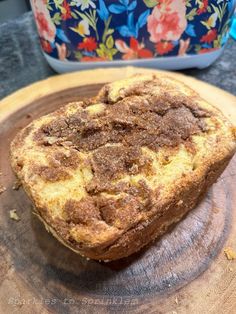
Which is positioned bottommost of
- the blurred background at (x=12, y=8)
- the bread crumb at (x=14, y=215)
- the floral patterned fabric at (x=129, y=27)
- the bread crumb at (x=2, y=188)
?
the bread crumb at (x=14, y=215)

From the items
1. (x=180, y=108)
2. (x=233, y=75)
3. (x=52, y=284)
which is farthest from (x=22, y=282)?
(x=233, y=75)

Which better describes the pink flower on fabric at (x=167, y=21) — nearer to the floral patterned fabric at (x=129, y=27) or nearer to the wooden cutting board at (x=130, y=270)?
the floral patterned fabric at (x=129, y=27)

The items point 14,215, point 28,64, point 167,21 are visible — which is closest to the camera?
point 14,215

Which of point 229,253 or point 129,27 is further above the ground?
point 129,27

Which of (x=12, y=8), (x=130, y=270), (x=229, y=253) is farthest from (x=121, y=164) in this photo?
(x=12, y=8)

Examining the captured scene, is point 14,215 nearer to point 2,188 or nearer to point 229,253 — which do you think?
point 2,188

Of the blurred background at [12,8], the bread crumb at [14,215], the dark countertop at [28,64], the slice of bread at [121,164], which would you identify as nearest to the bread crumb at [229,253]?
the slice of bread at [121,164]

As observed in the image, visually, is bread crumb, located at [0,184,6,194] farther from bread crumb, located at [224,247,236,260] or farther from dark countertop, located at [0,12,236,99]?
bread crumb, located at [224,247,236,260]

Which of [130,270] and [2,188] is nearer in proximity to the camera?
[130,270]

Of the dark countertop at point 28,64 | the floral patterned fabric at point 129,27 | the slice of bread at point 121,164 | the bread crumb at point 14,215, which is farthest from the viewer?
the dark countertop at point 28,64
